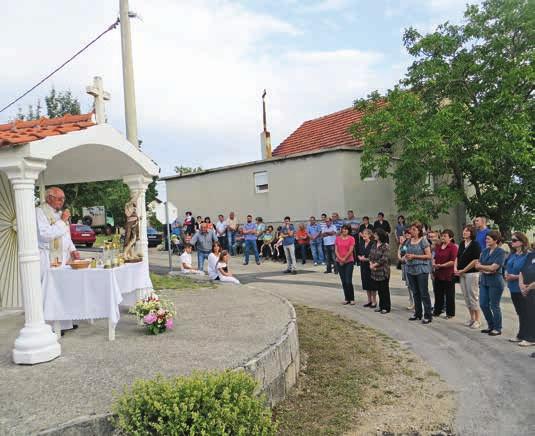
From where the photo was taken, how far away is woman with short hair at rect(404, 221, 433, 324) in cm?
859

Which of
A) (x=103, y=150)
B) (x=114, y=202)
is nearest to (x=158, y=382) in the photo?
(x=103, y=150)

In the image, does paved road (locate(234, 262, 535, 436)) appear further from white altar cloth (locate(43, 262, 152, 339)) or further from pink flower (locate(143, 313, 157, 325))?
white altar cloth (locate(43, 262, 152, 339))

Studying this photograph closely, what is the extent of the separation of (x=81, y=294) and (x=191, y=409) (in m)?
3.19

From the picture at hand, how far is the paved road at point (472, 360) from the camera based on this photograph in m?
4.88

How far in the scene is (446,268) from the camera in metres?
8.76

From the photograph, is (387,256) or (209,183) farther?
(209,183)

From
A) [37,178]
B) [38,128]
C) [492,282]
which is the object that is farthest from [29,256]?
[492,282]

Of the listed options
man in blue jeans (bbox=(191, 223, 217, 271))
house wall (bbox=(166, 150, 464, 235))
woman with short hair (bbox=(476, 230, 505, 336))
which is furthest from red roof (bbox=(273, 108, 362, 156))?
woman with short hair (bbox=(476, 230, 505, 336))

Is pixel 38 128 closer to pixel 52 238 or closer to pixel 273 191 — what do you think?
pixel 52 238

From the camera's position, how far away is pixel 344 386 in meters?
5.78

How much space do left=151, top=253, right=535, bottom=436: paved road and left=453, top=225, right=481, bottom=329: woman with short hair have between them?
0.29m

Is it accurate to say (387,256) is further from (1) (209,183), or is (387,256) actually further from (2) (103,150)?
(1) (209,183)

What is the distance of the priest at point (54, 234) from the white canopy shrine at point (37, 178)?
31 cm

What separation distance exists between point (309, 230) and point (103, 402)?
1320cm
